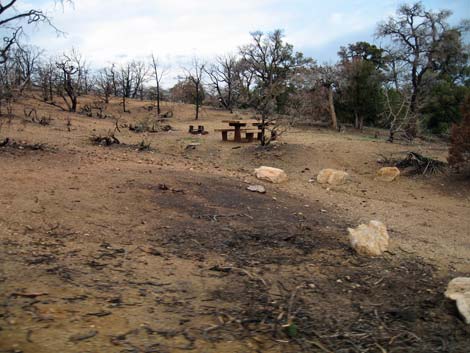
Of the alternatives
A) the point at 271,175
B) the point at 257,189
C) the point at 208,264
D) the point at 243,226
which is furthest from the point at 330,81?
the point at 208,264

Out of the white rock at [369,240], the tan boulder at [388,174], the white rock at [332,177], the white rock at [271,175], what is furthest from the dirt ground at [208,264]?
the tan boulder at [388,174]

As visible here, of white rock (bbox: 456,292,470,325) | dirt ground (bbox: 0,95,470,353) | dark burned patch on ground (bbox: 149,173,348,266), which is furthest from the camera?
dark burned patch on ground (bbox: 149,173,348,266)

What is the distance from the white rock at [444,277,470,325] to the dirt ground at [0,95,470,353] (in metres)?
0.08

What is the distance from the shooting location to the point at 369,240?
4.40 metres

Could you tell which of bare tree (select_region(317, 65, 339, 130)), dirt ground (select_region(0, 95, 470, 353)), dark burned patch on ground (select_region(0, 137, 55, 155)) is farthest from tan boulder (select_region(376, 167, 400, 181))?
bare tree (select_region(317, 65, 339, 130))

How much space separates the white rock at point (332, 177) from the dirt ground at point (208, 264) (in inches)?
23.8

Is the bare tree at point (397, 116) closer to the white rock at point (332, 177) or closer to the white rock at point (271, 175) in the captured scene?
the white rock at point (332, 177)

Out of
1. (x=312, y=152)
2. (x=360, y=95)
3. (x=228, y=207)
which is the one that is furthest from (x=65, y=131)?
(x=360, y=95)

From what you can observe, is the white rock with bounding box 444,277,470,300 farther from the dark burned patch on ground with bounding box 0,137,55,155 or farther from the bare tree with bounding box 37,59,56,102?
the bare tree with bounding box 37,59,56,102

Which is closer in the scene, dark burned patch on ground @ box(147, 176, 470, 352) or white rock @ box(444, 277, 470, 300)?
dark burned patch on ground @ box(147, 176, 470, 352)

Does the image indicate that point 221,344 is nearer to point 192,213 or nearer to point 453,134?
point 192,213

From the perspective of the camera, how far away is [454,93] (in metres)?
22.5

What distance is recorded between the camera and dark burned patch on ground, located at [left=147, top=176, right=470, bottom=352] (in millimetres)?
2676

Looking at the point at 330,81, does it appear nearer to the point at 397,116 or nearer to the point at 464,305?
the point at 397,116
